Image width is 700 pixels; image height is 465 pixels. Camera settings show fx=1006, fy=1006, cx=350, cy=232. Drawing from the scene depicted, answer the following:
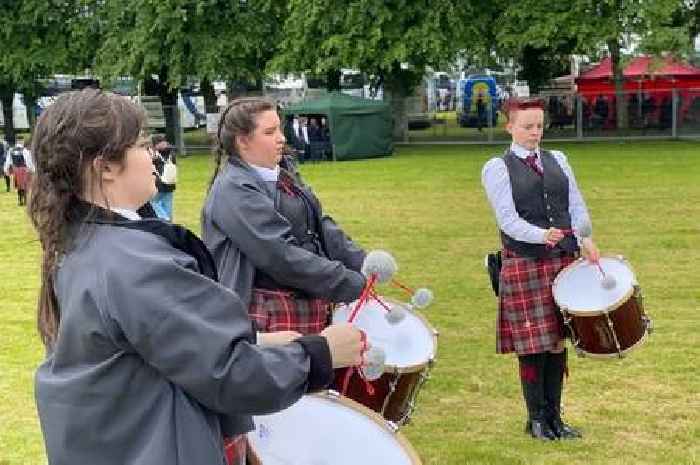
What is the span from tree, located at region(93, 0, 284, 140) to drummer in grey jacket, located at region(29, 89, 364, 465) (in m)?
27.5

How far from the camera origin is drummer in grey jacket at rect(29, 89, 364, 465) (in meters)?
2.01

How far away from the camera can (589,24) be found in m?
26.0

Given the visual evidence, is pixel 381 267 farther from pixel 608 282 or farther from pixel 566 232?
pixel 608 282

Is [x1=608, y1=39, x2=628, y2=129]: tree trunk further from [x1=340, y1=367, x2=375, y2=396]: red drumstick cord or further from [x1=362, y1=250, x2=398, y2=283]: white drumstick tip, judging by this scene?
[x1=362, y1=250, x2=398, y2=283]: white drumstick tip

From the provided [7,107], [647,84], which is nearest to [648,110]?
[647,84]

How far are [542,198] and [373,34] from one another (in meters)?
22.4

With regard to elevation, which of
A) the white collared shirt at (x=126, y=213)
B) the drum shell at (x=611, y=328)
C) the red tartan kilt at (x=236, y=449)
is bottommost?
the drum shell at (x=611, y=328)

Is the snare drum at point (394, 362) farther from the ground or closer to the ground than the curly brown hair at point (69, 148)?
closer to the ground

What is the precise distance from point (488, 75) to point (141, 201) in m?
44.5

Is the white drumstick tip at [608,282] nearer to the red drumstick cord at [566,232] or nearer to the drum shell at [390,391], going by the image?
the red drumstick cord at [566,232]

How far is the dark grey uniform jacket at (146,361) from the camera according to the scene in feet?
6.58

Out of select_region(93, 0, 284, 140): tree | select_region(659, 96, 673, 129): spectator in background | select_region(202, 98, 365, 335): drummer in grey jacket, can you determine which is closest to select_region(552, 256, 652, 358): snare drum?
select_region(202, 98, 365, 335): drummer in grey jacket

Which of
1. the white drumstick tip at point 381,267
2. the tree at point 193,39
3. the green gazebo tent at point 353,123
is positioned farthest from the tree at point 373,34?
the white drumstick tip at point 381,267

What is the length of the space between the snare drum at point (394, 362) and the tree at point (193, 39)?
25525mm
